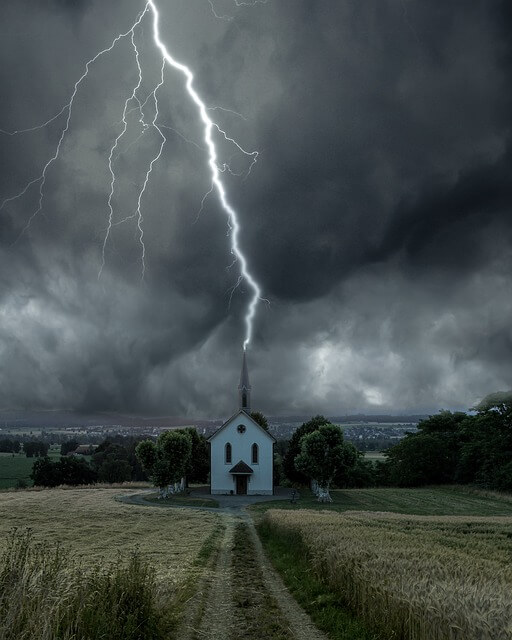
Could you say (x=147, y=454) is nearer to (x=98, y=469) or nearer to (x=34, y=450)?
(x=98, y=469)

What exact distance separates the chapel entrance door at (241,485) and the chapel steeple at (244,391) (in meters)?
13.6

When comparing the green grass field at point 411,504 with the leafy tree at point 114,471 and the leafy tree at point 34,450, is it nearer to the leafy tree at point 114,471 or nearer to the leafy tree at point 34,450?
the leafy tree at point 114,471

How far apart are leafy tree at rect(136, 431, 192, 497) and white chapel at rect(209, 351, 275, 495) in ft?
31.6

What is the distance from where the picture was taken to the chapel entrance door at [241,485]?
6700 cm

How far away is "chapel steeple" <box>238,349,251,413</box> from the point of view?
80.3m

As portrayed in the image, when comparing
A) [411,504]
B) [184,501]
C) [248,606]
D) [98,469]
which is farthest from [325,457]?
[98,469]

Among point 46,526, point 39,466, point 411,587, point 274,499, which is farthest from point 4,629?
point 39,466

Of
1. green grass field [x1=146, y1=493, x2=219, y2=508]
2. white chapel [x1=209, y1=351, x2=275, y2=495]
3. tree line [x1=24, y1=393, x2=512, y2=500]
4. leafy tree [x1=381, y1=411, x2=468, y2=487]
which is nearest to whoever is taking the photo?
green grass field [x1=146, y1=493, x2=219, y2=508]

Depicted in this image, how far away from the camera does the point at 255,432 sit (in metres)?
69.6

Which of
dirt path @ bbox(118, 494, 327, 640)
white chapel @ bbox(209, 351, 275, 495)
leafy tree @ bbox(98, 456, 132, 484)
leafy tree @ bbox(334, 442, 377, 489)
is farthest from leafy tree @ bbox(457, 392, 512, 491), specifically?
leafy tree @ bbox(98, 456, 132, 484)

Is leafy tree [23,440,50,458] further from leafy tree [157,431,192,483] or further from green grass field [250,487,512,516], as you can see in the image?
green grass field [250,487,512,516]

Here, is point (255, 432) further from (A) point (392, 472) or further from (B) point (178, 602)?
(B) point (178, 602)

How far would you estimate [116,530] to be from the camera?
28188 millimetres

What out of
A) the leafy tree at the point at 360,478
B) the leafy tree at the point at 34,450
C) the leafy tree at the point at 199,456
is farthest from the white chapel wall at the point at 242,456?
the leafy tree at the point at 34,450
